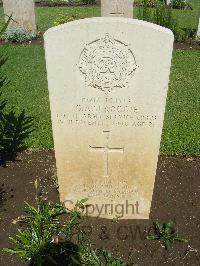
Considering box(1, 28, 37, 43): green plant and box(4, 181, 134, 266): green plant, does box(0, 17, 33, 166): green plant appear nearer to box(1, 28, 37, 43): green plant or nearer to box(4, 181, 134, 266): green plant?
box(4, 181, 134, 266): green plant

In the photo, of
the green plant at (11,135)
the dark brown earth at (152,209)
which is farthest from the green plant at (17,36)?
the dark brown earth at (152,209)

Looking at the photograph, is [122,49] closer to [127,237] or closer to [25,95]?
[127,237]

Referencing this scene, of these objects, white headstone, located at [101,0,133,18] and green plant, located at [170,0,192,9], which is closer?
white headstone, located at [101,0,133,18]

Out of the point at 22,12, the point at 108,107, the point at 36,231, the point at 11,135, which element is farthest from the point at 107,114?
the point at 22,12

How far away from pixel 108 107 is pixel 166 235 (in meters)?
1.52

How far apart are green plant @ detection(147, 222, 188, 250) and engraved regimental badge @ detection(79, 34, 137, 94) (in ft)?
5.36

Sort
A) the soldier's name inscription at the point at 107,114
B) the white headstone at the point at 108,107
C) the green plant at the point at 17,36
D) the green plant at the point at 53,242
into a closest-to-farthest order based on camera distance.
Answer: the white headstone at the point at 108,107
the soldier's name inscription at the point at 107,114
the green plant at the point at 53,242
the green plant at the point at 17,36

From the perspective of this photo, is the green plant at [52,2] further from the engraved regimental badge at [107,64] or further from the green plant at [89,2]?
the engraved regimental badge at [107,64]

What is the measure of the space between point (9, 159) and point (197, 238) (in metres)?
2.70

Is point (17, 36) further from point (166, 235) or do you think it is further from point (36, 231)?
point (166, 235)

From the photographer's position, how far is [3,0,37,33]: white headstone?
982 centimetres

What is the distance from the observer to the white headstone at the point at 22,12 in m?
9.82

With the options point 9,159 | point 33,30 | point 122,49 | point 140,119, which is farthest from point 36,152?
point 33,30

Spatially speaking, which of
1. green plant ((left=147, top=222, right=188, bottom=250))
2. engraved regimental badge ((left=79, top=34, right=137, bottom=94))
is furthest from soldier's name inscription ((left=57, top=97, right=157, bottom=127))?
green plant ((left=147, top=222, right=188, bottom=250))
